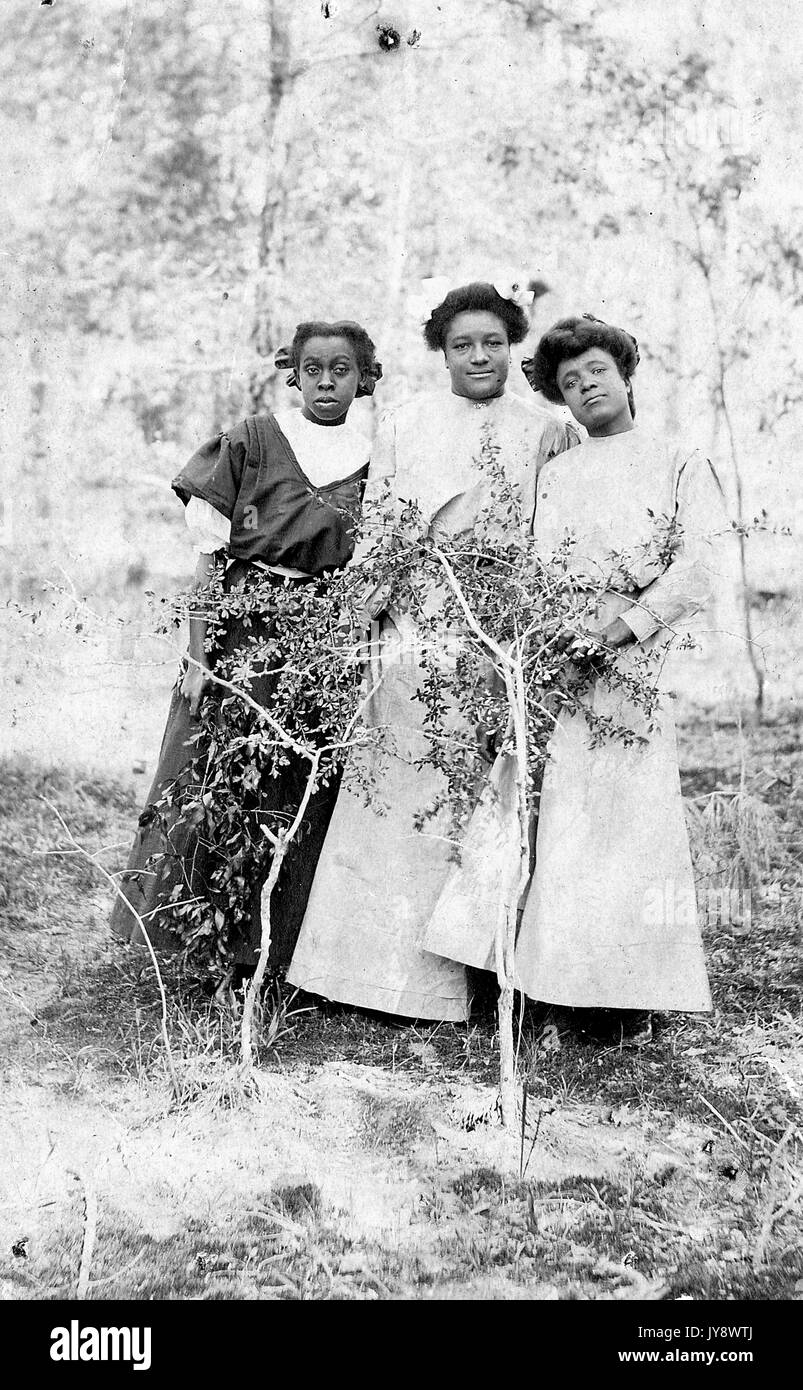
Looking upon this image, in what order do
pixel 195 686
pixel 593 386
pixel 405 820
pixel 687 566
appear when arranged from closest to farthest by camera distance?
pixel 687 566
pixel 593 386
pixel 405 820
pixel 195 686

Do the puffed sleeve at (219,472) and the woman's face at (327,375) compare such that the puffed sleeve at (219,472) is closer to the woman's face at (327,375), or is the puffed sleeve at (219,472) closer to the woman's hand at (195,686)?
the woman's face at (327,375)

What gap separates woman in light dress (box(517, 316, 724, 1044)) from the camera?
3.38 metres

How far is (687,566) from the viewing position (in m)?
3.37

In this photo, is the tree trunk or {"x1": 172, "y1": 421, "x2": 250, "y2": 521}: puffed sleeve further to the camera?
the tree trunk

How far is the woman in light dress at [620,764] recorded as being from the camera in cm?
338

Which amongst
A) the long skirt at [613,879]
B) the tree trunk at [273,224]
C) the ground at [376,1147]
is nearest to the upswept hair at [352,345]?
the tree trunk at [273,224]

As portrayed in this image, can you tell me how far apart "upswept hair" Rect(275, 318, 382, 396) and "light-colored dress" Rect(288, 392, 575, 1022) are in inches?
9.1

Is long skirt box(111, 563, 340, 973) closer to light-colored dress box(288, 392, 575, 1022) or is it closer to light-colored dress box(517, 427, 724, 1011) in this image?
light-colored dress box(288, 392, 575, 1022)

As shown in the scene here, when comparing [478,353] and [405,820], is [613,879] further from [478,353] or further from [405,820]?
[478,353]

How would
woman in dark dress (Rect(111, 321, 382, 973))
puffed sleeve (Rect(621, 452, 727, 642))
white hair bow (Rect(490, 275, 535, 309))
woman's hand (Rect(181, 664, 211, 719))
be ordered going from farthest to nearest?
woman's hand (Rect(181, 664, 211, 719))
woman in dark dress (Rect(111, 321, 382, 973))
white hair bow (Rect(490, 275, 535, 309))
puffed sleeve (Rect(621, 452, 727, 642))

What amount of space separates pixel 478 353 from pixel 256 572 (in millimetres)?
863

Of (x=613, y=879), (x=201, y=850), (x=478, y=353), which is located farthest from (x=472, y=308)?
(x=201, y=850)

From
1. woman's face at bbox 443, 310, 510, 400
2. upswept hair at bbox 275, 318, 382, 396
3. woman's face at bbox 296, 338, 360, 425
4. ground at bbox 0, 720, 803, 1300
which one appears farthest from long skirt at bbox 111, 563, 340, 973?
woman's face at bbox 443, 310, 510, 400
